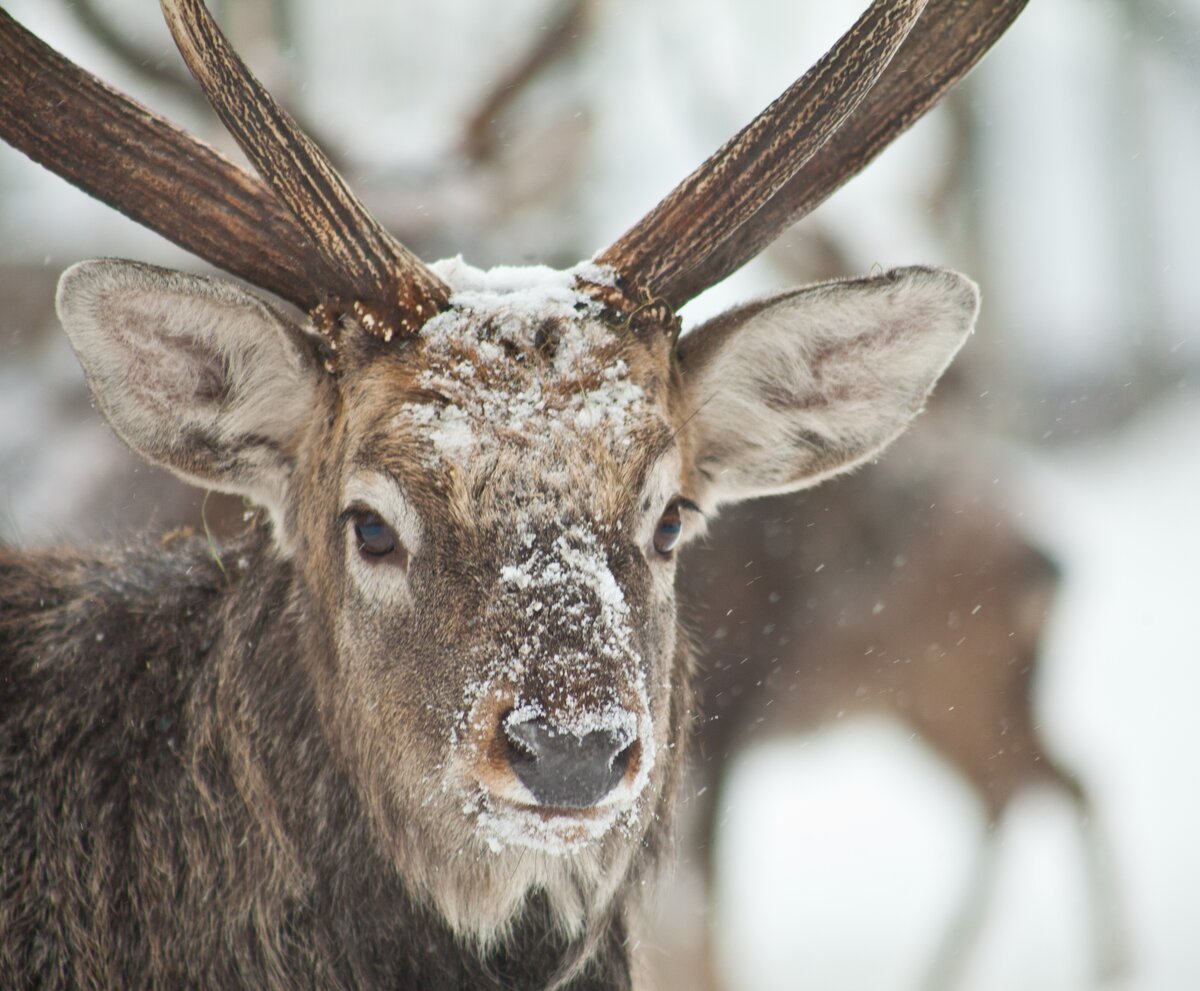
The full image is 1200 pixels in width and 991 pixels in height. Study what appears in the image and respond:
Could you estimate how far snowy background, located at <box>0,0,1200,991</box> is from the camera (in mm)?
7582

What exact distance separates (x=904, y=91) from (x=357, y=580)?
1811mm

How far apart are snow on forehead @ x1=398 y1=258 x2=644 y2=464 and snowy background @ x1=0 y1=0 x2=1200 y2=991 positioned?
145cm

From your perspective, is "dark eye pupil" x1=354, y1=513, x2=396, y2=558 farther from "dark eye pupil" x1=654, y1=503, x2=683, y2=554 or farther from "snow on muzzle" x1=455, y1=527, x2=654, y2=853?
"dark eye pupil" x1=654, y1=503, x2=683, y2=554

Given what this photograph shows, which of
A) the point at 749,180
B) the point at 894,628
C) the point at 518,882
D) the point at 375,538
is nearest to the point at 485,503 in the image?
the point at 375,538

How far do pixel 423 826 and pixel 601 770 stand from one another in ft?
1.69

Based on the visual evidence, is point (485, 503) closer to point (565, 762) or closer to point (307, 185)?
point (565, 762)

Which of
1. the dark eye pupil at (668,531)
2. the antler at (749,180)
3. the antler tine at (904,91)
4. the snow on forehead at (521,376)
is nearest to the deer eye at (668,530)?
the dark eye pupil at (668,531)

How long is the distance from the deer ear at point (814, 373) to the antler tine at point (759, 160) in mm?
239

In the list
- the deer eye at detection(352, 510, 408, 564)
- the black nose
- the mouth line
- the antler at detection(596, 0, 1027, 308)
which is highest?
the antler at detection(596, 0, 1027, 308)

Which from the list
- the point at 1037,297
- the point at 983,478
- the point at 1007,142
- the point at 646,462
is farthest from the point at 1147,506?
the point at 646,462

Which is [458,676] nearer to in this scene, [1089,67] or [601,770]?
[601,770]

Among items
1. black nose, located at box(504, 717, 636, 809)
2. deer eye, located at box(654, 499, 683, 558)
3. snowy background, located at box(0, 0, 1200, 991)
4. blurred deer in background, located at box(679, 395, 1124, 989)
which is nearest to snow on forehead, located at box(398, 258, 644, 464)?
deer eye, located at box(654, 499, 683, 558)

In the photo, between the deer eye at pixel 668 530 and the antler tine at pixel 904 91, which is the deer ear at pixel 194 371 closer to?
the deer eye at pixel 668 530

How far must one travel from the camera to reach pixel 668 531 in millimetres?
2986
